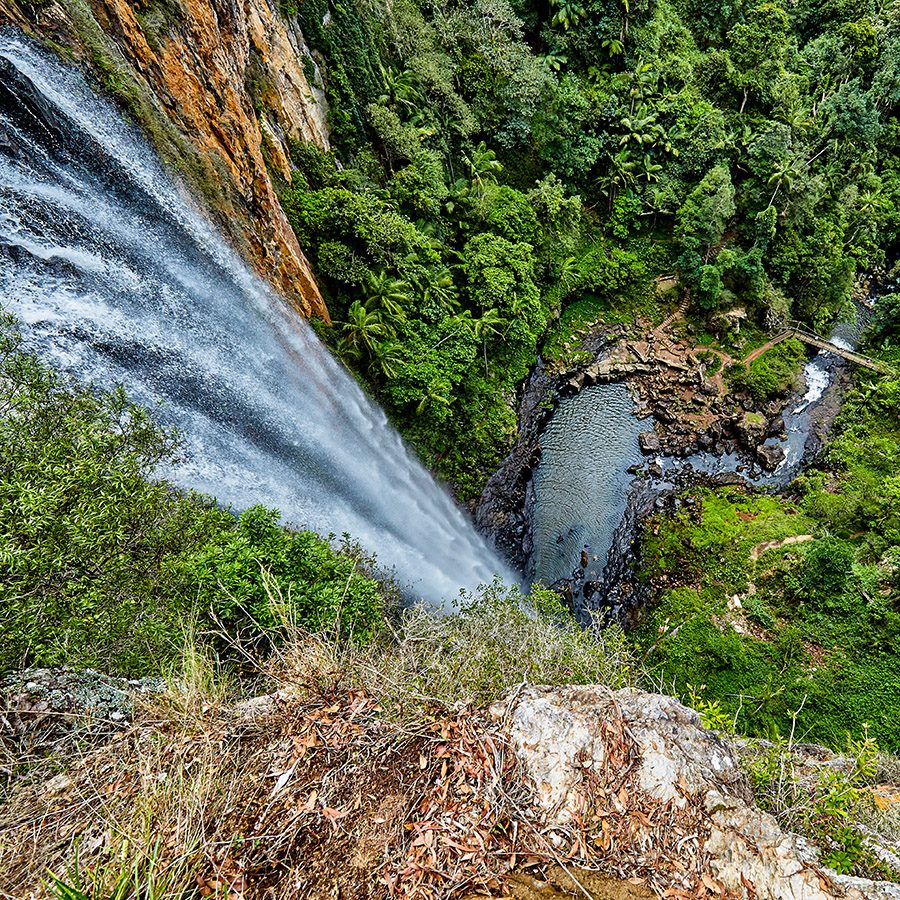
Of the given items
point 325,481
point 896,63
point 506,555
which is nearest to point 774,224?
point 896,63

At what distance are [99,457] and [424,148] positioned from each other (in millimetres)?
15531

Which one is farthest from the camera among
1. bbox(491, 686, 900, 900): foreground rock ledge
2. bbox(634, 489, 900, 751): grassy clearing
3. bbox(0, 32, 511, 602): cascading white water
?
bbox(634, 489, 900, 751): grassy clearing

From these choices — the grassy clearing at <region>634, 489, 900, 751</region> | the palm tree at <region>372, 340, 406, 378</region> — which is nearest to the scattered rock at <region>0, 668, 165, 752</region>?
the palm tree at <region>372, 340, 406, 378</region>

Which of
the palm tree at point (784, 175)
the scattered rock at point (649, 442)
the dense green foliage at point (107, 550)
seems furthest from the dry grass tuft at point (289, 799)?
the palm tree at point (784, 175)

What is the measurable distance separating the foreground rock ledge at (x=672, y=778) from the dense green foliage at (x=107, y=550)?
2.10 meters

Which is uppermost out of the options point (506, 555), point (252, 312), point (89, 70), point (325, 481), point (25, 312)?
point (89, 70)

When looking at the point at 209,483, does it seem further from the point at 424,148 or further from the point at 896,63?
the point at 896,63

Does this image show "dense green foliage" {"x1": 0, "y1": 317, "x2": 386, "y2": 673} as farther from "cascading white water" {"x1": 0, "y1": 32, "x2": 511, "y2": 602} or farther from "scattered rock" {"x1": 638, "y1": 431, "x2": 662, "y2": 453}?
"scattered rock" {"x1": 638, "y1": 431, "x2": 662, "y2": 453}

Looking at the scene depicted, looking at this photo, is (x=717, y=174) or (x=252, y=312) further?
(x=717, y=174)

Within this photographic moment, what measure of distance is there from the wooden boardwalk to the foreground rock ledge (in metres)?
20.8

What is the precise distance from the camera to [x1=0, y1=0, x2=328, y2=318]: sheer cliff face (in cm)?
795

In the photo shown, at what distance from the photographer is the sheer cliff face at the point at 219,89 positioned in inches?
313

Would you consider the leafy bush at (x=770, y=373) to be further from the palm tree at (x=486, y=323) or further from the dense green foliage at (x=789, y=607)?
the palm tree at (x=486, y=323)

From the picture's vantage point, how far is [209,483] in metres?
9.23
